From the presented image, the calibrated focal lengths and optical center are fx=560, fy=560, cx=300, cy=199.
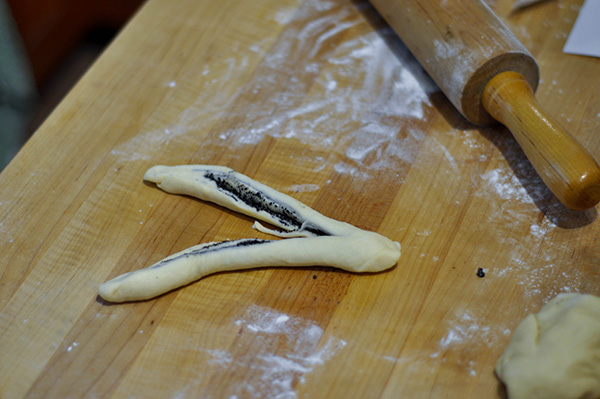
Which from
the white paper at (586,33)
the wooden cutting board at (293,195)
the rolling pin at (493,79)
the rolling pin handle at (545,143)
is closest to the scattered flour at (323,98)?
the wooden cutting board at (293,195)

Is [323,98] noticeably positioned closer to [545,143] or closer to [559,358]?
[545,143]

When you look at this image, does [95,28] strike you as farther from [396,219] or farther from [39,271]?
[396,219]

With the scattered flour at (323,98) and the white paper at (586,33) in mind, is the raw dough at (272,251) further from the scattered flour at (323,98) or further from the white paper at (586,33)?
the white paper at (586,33)

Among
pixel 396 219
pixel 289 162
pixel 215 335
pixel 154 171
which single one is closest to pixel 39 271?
pixel 154 171

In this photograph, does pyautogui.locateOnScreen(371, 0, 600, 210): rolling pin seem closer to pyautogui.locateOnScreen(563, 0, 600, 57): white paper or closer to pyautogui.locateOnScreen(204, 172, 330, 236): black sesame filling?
pyautogui.locateOnScreen(563, 0, 600, 57): white paper

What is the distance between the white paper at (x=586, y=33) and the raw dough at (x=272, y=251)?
0.93 meters

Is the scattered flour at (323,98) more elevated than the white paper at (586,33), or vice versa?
the white paper at (586,33)

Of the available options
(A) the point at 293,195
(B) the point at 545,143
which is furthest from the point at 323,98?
(B) the point at 545,143

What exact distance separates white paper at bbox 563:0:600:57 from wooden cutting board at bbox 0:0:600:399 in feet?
0.09

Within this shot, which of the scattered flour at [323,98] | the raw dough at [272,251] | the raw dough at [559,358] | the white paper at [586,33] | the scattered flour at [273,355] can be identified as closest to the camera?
the raw dough at [559,358]

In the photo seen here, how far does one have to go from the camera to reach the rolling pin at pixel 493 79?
1306 millimetres

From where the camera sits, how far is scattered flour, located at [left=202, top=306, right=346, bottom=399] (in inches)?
46.5

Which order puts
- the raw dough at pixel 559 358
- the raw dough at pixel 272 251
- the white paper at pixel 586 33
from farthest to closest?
the white paper at pixel 586 33 < the raw dough at pixel 272 251 < the raw dough at pixel 559 358

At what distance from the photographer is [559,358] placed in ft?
3.58
